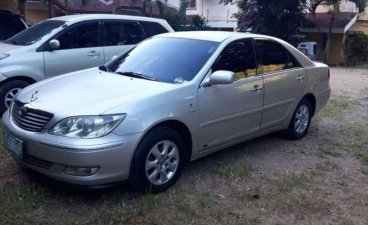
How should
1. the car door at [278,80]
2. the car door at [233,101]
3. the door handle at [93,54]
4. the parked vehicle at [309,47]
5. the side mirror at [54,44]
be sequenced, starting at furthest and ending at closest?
the parked vehicle at [309,47] → the door handle at [93,54] → the side mirror at [54,44] → the car door at [278,80] → the car door at [233,101]

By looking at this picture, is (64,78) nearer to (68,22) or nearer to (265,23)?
(68,22)

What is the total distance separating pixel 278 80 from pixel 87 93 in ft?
8.63

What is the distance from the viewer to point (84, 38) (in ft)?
24.9

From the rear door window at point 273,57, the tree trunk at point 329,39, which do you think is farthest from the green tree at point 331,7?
the rear door window at point 273,57

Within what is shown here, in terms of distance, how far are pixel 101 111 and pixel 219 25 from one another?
2545 centimetres

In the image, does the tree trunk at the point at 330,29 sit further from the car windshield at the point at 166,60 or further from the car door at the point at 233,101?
the car windshield at the point at 166,60

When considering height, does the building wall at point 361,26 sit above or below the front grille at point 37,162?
above

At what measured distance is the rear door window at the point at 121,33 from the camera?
7.89m

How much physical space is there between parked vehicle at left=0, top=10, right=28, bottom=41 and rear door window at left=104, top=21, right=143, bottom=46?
8.79 ft

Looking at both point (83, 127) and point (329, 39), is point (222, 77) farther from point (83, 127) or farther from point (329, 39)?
point (329, 39)

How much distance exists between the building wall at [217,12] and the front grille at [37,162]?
24.3m

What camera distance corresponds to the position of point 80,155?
3656 millimetres

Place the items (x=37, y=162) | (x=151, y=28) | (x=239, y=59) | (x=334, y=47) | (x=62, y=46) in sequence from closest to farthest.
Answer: (x=37, y=162), (x=239, y=59), (x=62, y=46), (x=151, y=28), (x=334, y=47)

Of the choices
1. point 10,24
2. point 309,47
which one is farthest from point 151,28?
point 309,47
